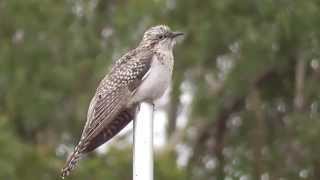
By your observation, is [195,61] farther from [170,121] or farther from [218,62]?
[170,121]

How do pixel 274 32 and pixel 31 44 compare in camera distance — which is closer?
pixel 274 32

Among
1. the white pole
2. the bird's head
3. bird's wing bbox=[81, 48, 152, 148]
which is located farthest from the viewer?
the bird's head

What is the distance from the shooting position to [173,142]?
15.2 metres

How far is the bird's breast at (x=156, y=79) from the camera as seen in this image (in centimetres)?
753

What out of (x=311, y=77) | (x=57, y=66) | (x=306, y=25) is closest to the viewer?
(x=306, y=25)

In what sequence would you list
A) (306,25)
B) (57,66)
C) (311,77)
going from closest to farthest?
(306,25) → (311,77) → (57,66)

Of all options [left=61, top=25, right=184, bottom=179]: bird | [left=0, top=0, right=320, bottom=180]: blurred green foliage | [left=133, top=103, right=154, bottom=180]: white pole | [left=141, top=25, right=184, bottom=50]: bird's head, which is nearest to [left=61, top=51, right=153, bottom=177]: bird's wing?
[left=61, top=25, right=184, bottom=179]: bird

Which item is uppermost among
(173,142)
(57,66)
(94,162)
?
(57,66)

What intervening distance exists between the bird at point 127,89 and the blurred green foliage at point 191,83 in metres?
4.90

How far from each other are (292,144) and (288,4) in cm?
188

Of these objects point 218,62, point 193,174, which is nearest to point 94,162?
point 193,174

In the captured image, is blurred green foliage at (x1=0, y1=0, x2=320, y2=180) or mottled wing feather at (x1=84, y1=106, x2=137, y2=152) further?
blurred green foliage at (x1=0, y1=0, x2=320, y2=180)

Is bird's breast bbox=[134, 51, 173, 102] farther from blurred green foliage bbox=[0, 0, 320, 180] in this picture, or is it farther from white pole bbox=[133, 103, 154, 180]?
blurred green foliage bbox=[0, 0, 320, 180]

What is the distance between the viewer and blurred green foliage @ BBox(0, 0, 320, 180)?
1365 cm
